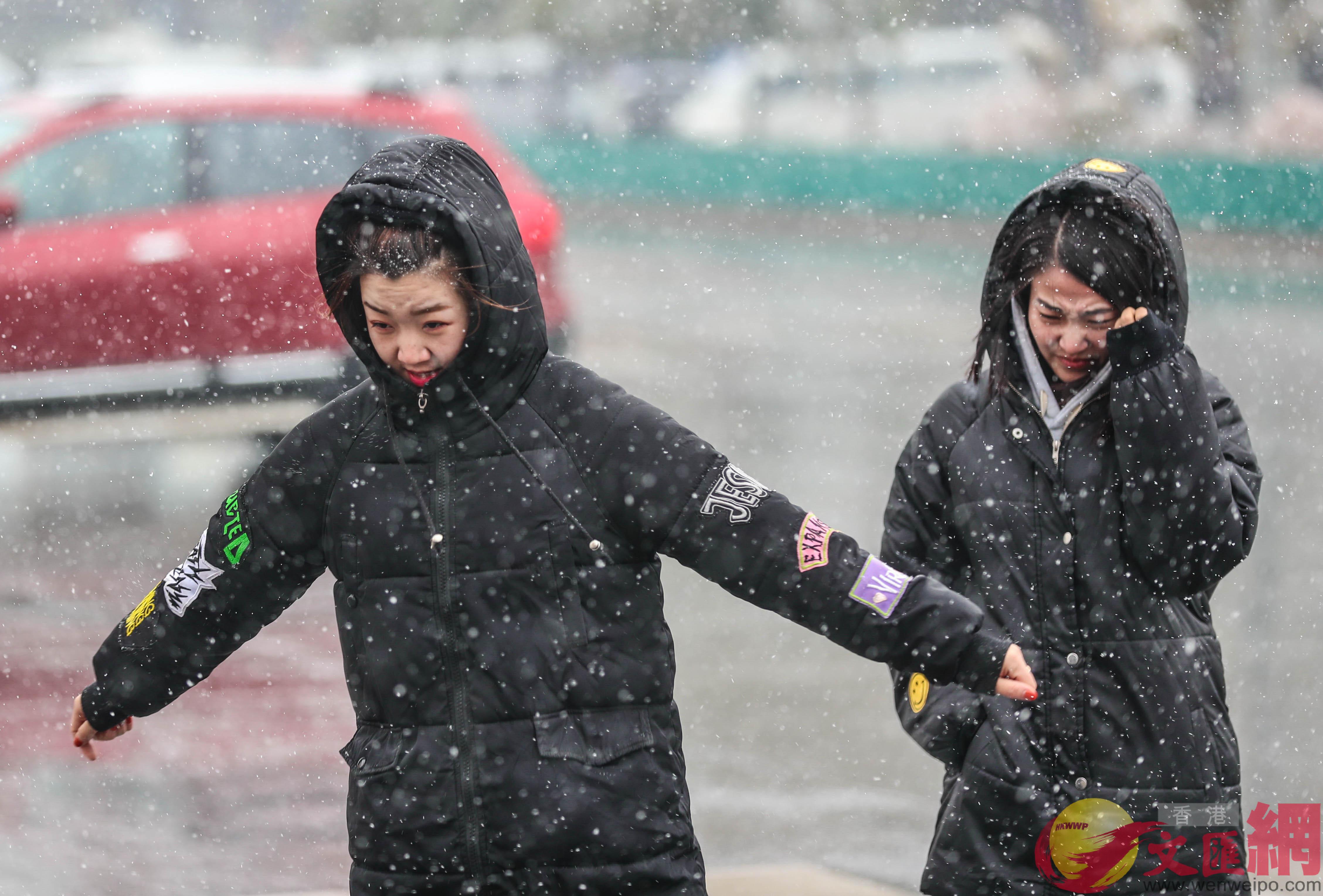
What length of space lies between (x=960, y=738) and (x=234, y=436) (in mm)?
6178

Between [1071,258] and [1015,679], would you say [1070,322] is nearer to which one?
[1071,258]

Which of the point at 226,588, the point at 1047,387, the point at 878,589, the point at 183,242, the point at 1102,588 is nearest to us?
the point at 878,589

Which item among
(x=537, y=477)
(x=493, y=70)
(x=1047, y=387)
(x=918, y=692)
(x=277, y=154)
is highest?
(x=493, y=70)

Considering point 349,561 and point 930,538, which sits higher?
point 930,538

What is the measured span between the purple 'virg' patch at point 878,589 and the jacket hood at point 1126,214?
67 cm

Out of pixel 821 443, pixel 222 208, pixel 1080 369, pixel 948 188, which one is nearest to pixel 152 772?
pixel 1080 369

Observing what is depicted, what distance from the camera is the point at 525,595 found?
241 centimetres

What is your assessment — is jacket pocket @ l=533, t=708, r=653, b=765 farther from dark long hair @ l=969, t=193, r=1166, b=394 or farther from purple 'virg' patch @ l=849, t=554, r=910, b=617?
dark long hair @ l=969, t=193, r=1166, b=394

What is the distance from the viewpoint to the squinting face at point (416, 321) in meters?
2.40

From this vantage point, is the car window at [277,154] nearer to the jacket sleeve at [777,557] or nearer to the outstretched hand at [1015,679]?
the jacket sleeve at [777,557]

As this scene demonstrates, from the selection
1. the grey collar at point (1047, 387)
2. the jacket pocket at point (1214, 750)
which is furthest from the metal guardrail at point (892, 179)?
the jacket pocket at point (1214, 750)

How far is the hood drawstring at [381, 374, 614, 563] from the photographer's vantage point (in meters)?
2.41

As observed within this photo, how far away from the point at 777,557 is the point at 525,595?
1.19 ft

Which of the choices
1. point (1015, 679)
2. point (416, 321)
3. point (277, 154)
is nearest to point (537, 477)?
point (416, 321)
